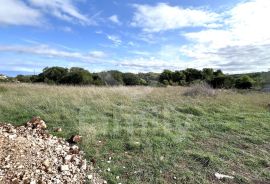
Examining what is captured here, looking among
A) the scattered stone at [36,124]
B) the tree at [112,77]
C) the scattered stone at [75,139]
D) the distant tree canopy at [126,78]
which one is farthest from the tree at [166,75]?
the scattered stone at [75,139]

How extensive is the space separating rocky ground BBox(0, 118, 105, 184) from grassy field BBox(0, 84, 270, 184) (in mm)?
296

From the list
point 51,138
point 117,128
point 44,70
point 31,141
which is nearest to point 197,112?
point 117,128

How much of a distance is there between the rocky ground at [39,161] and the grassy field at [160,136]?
296 millimetres

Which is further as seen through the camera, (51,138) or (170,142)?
(170,142)

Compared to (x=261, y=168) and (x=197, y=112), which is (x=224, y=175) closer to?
(x=261, y=168)

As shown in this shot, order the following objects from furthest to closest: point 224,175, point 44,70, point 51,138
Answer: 1. point 44,70
2. point 51,138
3. point 224,175

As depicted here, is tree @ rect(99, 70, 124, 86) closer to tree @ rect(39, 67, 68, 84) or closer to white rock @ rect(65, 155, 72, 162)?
tree @ rect(39, 67, 68, 84)

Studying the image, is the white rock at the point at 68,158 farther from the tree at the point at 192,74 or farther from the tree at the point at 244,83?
the tree at the point at 192,74

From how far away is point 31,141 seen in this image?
177 inches

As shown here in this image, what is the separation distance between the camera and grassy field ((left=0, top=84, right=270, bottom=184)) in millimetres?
4367

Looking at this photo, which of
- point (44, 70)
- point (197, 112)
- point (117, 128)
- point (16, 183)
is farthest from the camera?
point (44, 70)

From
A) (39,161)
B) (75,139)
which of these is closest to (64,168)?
(39,161)

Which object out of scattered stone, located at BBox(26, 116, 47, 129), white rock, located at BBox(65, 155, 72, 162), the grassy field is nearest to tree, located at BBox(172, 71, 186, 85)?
the grassy field

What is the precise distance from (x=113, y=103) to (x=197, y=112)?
2.70 m
